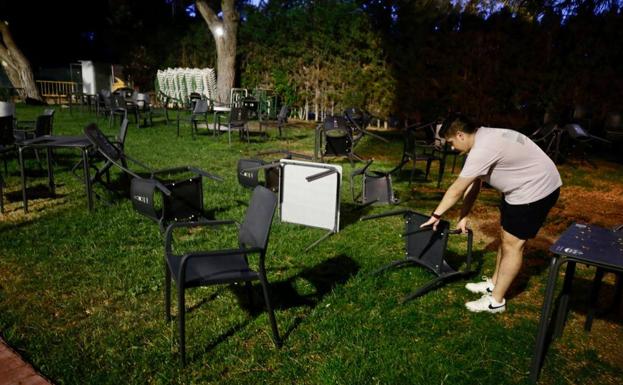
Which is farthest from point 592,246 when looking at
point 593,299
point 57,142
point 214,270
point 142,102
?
point 142,102

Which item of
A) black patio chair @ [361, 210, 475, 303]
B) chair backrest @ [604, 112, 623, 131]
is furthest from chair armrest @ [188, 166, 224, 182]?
chair backrest @ [604, 112, 623, 131]

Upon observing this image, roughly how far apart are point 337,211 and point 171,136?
7981mm

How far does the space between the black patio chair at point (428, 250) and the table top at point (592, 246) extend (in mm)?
914

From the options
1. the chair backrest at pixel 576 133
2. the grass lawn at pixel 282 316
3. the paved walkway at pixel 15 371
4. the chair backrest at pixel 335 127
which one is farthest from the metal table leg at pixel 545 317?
the chair backrest at pixel 576 133

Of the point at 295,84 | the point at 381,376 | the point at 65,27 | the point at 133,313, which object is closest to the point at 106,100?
the point at 295,84

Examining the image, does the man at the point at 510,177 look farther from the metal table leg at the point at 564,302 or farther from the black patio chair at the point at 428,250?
the black patio chair at the point at 428,250

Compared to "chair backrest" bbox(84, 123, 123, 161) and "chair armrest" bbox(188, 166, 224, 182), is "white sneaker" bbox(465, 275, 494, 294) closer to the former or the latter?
"chair armrest" bbox(188, 166, 224, 182)

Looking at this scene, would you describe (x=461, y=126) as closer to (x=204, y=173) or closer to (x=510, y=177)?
(x=510, y=177)

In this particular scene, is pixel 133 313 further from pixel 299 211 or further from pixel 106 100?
pixel 106 100

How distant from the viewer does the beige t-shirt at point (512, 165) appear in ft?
9.27

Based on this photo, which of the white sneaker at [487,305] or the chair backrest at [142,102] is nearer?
the white sneaker at [487,305]

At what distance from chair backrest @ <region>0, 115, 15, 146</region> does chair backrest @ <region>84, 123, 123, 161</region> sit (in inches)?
41.5

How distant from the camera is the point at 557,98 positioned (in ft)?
34.0

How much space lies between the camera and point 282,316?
10.2ft
